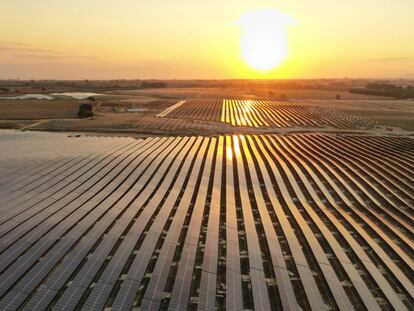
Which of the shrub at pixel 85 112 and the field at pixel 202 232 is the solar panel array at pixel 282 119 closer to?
the shrub at pixel 85 112

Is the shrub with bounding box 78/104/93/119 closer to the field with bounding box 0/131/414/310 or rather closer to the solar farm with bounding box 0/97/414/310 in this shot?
the solar farm with bounding box 0/97/414/310

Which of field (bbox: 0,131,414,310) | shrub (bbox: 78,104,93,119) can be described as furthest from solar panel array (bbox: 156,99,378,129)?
field (bbox: 0,131,414,310)

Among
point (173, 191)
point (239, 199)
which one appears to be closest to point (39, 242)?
point (173, 191)

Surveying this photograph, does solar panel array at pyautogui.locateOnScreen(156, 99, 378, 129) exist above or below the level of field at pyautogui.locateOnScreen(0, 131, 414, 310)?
below

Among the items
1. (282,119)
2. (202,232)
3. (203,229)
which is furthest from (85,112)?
(202,232)

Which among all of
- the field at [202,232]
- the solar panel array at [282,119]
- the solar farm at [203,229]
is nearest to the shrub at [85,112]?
the solar panel array at [282,119]

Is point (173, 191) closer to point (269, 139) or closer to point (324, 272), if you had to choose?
point (324, 272)

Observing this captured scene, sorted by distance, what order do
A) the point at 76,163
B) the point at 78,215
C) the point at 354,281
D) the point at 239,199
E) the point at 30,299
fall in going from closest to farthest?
the point at 30,299 → the point at 354,281 → the point at 78,215 → the point at 239,199 → the point at 76,163
